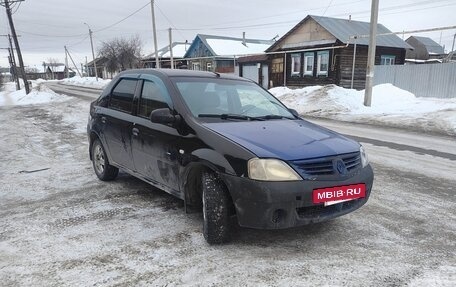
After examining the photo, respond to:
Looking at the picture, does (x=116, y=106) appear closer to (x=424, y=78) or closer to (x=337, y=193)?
(x=337, y=193)

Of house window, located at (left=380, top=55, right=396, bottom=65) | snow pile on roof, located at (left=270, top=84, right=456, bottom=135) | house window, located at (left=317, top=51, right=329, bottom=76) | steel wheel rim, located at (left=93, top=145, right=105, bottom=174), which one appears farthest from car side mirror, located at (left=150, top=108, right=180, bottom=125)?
house window, located at (left=380, top=55, right=396, bottom=65)

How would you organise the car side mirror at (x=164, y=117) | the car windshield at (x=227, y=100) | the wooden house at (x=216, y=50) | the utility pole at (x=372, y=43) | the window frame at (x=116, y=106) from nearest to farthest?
the car side mirror at (x=164, y=117) < the car windshield at (x=227, y=100) < the window frame at (x=116, y=106) < the utility pole at (x=372, y=43) < the wooden house at (x=216, y=50)

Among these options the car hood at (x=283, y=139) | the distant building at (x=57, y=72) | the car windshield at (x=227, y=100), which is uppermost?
the car windshield at (x=227, y=100)

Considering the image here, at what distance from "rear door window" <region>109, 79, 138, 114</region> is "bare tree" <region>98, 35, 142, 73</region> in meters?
53.7

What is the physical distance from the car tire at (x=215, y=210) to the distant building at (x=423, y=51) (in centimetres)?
4377

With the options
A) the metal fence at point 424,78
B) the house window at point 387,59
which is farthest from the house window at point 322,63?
the metal fence at point 424,78

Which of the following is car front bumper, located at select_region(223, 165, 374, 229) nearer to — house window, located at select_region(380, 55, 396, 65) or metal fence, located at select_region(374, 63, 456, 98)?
metal fence, located at select_region(374, 63, 456, 98)

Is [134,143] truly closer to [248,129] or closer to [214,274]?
[248,129]

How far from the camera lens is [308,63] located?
93.7 ft

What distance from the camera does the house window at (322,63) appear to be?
2701 cm

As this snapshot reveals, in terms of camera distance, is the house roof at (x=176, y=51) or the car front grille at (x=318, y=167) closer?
the car front grille at (x=318, y=167)

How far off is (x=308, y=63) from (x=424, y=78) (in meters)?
10.3

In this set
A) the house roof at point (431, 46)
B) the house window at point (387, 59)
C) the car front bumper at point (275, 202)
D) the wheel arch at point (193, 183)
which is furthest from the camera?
the house roof at point (431, 46)

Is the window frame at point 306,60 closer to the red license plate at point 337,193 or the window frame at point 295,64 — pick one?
the window frame at point 295,64
